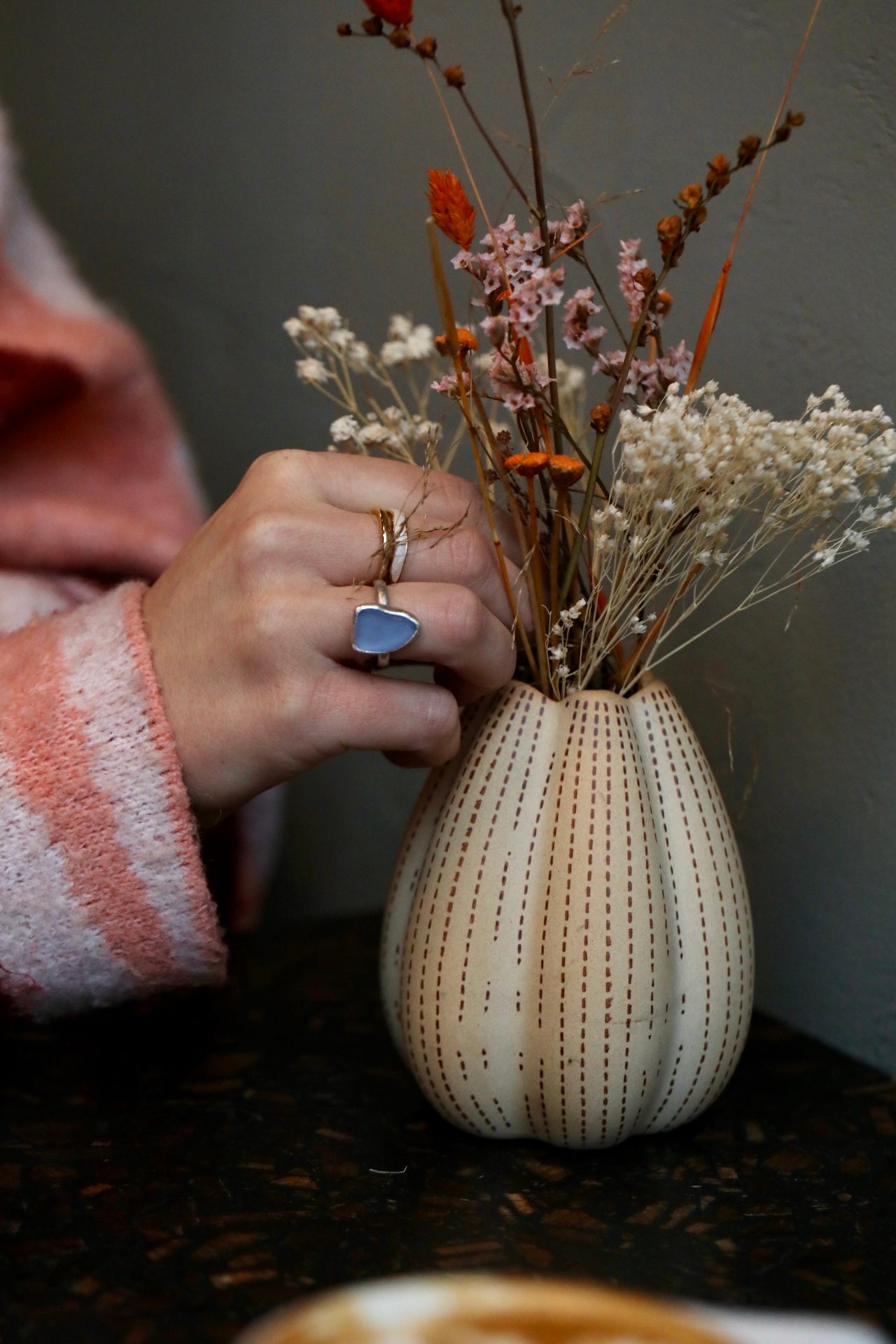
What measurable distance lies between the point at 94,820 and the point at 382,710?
0.47 ft

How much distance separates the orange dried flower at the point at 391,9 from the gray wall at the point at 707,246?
0.27 meters

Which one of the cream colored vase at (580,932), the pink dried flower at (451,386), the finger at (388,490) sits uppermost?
the pink dried flower at (451,386)

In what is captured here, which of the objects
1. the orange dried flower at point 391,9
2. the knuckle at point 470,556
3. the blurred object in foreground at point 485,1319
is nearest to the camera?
the blurred object in foreground at point 485,1319

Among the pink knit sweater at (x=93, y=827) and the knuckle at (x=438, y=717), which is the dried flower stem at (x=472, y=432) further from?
the pink knit sweater at (x=93, y=827)

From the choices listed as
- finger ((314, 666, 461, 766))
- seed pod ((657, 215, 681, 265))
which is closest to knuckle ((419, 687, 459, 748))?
finger ((314, 666, 461, 766))

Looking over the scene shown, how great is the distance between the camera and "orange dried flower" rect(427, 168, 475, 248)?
0.45 m

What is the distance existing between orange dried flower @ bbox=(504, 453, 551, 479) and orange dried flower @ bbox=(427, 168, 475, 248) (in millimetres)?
87

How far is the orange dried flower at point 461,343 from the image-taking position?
482mm

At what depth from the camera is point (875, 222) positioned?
58 centimetres

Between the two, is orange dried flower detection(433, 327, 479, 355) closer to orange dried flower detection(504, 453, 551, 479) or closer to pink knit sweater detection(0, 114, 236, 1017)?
orange dried flower detection(504, 453, 551, 479)

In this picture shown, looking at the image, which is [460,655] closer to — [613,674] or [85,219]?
[613,674]

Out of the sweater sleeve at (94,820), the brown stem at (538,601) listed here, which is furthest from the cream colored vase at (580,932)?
the sweater sleeve at (94,820)

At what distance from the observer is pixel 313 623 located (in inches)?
19.8

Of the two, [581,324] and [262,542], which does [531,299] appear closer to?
[581,324]
